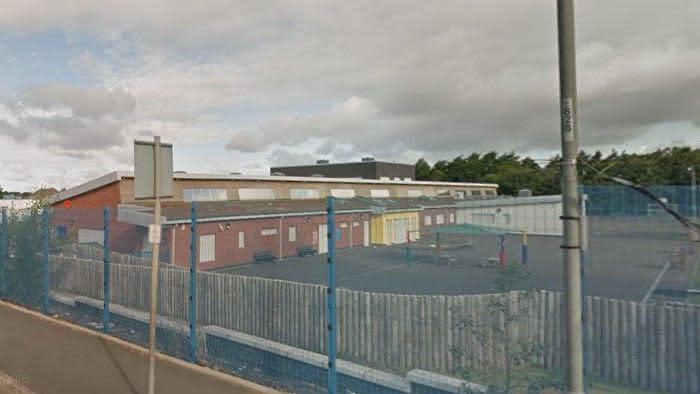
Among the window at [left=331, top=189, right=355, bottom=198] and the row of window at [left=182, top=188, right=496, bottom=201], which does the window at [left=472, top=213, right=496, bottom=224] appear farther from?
the window at [left=331, top=189, right=355, bottom=198]

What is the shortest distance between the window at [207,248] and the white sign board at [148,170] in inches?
583

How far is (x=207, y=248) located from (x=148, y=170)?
50.8ft

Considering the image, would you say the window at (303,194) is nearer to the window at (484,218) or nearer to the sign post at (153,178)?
the window at (484,218)

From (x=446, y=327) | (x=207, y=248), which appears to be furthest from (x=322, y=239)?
(x=446, y=327)

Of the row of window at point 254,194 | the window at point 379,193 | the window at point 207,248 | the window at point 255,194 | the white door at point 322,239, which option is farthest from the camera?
the window at point 379,193

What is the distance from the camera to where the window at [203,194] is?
28617mm

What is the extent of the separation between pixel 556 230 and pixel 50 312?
1066 centimetres

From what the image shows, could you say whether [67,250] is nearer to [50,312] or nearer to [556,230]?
[50,312]

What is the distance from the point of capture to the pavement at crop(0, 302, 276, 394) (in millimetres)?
5766

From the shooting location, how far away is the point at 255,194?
113 feet

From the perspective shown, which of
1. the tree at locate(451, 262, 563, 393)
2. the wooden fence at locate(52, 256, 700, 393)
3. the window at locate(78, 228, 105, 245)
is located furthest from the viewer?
the window at locate(78, 228, 105, 245)

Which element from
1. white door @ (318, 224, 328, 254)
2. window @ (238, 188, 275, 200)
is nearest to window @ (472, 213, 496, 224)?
white door @ (318, 224, 328, 254)

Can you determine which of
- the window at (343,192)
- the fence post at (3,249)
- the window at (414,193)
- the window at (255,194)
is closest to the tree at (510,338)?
the fence post at (3,249)

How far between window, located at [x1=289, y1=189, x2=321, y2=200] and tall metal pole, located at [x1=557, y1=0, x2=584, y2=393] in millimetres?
35041
